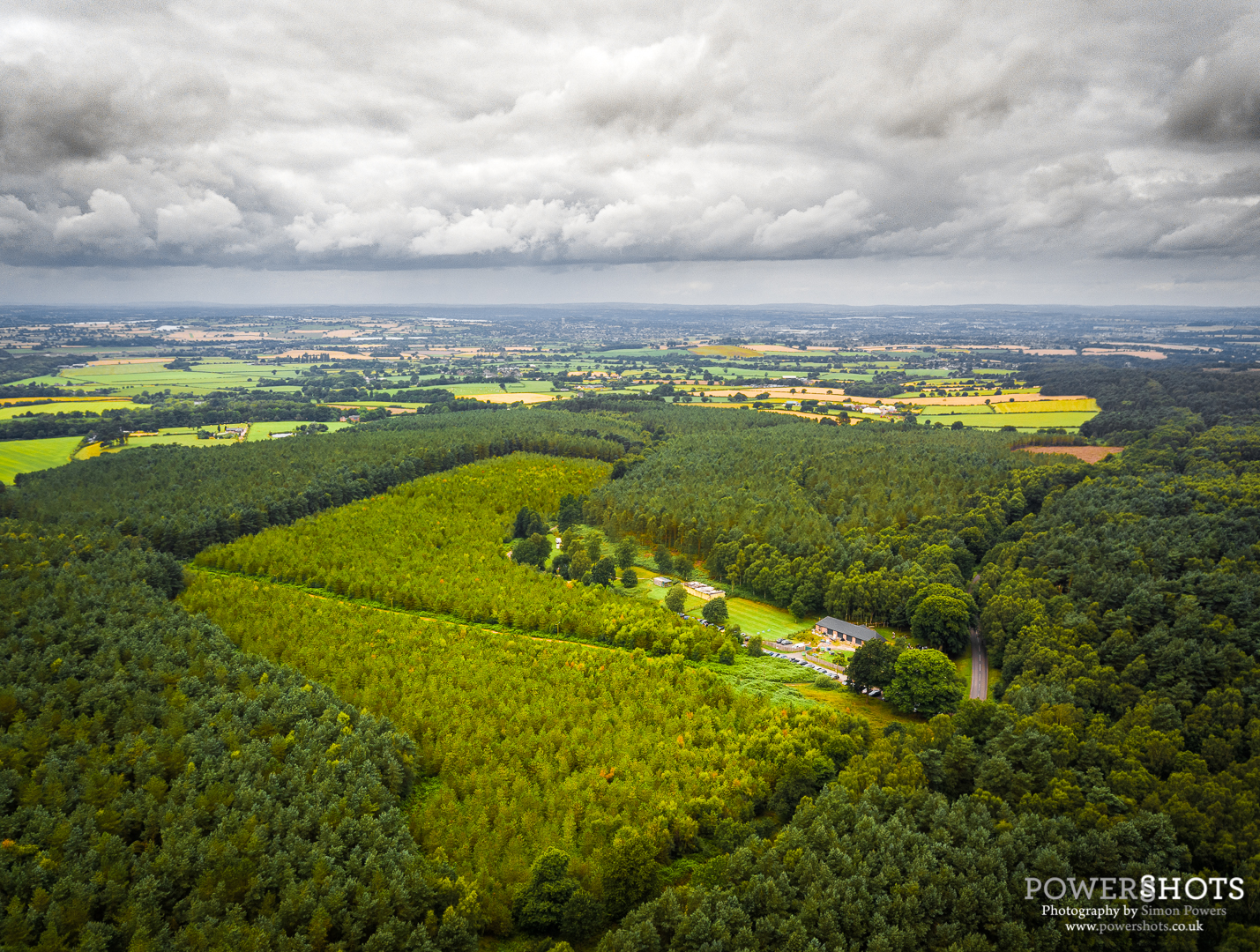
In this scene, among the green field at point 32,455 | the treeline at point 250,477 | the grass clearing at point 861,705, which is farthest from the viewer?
the green field at point 32,455

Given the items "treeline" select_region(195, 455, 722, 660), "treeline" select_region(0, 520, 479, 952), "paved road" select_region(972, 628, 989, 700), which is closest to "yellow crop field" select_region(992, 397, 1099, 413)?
"paved road" select_region(972, 628, 989, 700)

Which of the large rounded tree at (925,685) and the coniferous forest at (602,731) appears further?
the large rounded tree at (925,685)

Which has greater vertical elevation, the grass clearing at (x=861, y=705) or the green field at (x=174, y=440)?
the green field at (x=174, y=440)

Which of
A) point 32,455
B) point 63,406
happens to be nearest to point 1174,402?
point 32,455

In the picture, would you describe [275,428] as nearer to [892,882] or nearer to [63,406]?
[63,406]

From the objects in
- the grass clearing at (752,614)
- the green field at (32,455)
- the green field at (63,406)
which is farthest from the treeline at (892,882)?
the green field at (63,406)

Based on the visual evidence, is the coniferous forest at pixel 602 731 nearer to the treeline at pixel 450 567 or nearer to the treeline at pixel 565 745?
the treeline at pixel 565 745
